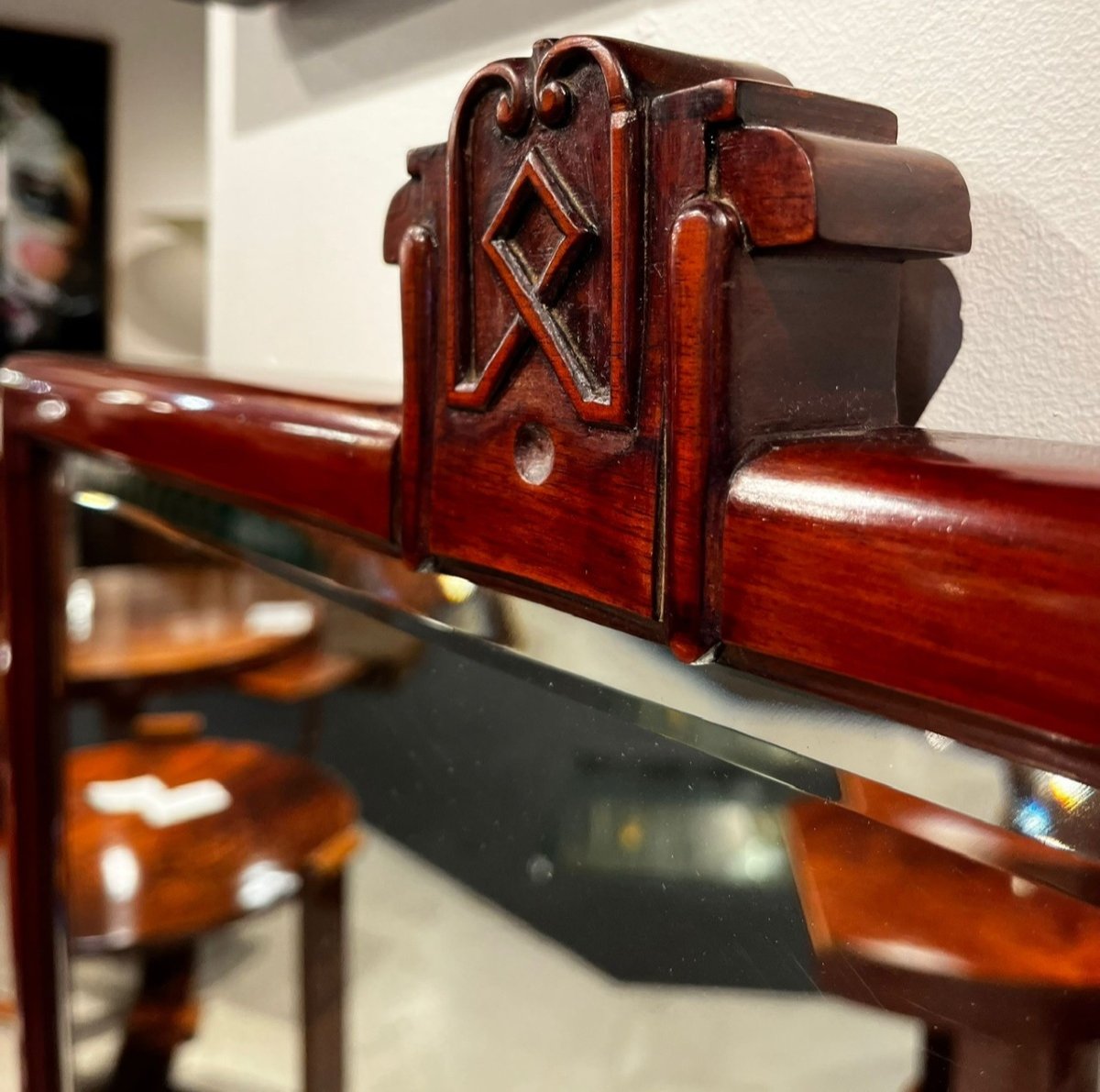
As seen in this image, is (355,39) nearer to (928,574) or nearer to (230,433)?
(230,433)

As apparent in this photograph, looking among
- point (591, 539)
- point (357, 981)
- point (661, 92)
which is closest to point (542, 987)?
point (357, 981)

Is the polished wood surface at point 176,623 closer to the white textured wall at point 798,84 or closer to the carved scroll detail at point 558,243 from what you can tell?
the white textured wall at point 798,84

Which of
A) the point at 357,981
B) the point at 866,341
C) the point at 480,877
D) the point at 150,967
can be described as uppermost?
the point at 866,341

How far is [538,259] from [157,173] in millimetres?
3589

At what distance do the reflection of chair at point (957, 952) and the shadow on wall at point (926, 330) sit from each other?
0.16 meters

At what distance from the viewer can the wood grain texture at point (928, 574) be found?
0.20 meters

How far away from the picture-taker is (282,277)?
0.90m

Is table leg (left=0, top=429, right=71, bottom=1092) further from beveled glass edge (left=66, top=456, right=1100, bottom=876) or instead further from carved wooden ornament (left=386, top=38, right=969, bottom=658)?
carved wooden ornament (left=386, top=38, right=969, bottom=658)

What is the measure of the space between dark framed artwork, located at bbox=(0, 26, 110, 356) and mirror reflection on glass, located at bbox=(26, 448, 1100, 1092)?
8.80 ft

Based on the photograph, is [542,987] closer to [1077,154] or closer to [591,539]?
[591,539]

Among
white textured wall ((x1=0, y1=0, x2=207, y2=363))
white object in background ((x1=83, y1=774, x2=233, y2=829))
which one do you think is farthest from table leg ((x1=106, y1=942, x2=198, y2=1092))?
white textured wall ((x1=0, y1=0, x2=207, y2=363))

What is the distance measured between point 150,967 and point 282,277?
58 cm

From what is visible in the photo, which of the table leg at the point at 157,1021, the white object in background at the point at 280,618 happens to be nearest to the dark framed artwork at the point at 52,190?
the white object in background at the point at 280,618

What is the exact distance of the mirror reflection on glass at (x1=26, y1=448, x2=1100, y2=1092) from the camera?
0.96 feet
